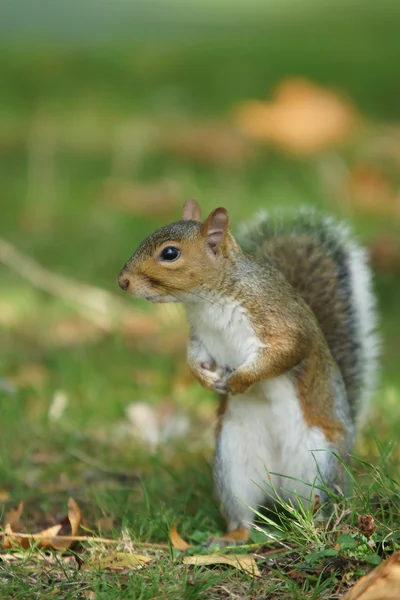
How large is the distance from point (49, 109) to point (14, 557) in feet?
15.3

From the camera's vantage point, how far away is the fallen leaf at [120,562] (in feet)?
6.64

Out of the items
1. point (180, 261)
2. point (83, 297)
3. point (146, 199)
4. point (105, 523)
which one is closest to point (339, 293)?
point (180, 261)

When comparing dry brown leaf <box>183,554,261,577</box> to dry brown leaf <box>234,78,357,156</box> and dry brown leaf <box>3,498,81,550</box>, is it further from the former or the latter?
dry brown leaf <box>234,78,357,156</box>

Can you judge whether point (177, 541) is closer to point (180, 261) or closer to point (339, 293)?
point (180, 261)

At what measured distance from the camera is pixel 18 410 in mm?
3053

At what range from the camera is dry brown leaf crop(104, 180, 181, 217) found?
474 cm

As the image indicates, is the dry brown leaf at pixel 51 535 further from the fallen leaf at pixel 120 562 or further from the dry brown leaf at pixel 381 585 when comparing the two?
the dry brown leaf at pixel 381 585

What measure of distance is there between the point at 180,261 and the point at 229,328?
0.18m

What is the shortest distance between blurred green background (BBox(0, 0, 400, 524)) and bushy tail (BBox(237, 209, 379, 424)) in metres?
0.22

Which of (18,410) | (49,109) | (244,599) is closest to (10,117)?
(49,109)

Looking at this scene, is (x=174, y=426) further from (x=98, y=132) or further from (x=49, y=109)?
(x=49, y=109)

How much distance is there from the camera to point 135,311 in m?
3.88

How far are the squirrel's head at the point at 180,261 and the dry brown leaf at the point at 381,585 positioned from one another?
74 centimetres

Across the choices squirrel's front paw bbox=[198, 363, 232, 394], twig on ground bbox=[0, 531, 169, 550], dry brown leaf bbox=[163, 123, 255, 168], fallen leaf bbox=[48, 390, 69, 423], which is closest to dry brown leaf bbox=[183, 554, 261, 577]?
twig on ground bbox=[0, 531, 169, 550]
